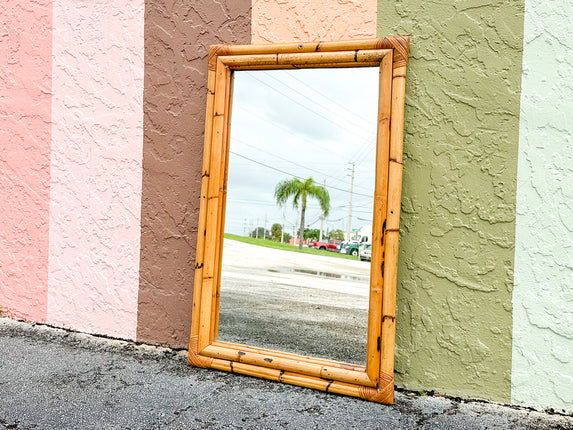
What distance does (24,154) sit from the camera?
138 inches

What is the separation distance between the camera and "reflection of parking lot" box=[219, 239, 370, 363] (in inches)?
112

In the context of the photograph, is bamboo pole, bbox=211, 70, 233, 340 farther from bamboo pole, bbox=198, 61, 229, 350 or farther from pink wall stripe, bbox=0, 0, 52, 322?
pink wall stripe, bbox=0, 0, 52, 322

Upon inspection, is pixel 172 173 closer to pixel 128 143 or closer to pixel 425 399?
pixel 128 143

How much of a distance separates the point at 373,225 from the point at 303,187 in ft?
1.76

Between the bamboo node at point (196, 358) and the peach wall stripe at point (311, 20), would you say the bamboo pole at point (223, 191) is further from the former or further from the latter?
the peach wall stripe at point (311, 20)

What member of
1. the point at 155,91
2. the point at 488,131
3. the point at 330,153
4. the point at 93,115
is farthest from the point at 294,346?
the point at 93,115

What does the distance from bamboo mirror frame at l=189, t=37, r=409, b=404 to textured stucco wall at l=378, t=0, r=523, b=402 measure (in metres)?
0.14

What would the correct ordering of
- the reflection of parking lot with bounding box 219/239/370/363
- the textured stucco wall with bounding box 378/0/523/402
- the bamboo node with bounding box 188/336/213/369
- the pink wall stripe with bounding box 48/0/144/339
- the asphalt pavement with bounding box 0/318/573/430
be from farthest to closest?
1. the pink wall stripe with bounding box 48/0/144/339
2. the reflection of parking lot with bounding box 219/239/370/363
3. the bamboo node with bounding box 188/336/213/369
4. the textured stucco wall with bounding box 378/0/523/402
5. the asphalt pavement with bounding box 0/318/573/430

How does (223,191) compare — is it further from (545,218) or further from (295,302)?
(545,218)

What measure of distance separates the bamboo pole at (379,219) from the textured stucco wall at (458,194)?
0.15 m

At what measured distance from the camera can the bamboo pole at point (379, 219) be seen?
94.9 inches

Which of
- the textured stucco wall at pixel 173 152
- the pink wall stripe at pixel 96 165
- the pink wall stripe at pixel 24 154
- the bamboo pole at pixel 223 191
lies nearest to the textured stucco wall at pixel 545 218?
the bamboo pole at pixel 223 191

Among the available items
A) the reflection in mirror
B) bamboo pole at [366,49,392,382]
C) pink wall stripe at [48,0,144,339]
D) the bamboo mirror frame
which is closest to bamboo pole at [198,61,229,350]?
the bamboo mirror frame

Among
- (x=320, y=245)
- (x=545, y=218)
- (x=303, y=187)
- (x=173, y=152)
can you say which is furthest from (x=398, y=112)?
(x=173, y=152)
